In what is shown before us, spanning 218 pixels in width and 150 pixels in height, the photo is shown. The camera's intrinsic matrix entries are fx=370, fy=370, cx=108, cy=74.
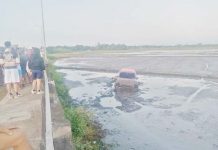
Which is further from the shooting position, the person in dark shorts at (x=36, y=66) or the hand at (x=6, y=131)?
the person in dark shorts at (x=36, y=66)

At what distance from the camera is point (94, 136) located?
16.5 meters

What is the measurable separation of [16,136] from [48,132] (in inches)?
73.1

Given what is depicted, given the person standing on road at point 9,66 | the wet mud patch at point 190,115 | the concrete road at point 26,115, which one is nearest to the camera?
the concrete road at point 26,115

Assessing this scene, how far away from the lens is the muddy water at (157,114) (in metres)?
16.5

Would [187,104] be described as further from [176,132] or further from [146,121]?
[176,132]

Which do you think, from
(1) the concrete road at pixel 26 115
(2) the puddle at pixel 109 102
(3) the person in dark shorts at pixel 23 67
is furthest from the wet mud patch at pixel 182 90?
(1) the concrete road at pixel 26 115

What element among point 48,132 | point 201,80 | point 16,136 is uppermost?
point 16,136

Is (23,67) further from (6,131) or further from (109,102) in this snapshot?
(6,131)

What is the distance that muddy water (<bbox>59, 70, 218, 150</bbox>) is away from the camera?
16453 millimetres

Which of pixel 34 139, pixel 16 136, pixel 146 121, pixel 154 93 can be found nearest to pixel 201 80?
pixel 154 93

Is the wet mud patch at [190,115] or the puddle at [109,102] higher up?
the wet mud patch at [190,115]

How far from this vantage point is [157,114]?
73.7ft

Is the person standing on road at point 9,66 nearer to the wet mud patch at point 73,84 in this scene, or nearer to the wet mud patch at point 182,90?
the wet mud patch at point 182,90

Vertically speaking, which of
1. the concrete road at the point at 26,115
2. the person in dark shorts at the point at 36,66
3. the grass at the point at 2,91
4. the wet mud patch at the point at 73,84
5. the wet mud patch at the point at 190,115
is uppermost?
the person in dark shorts at the point at 36,66
